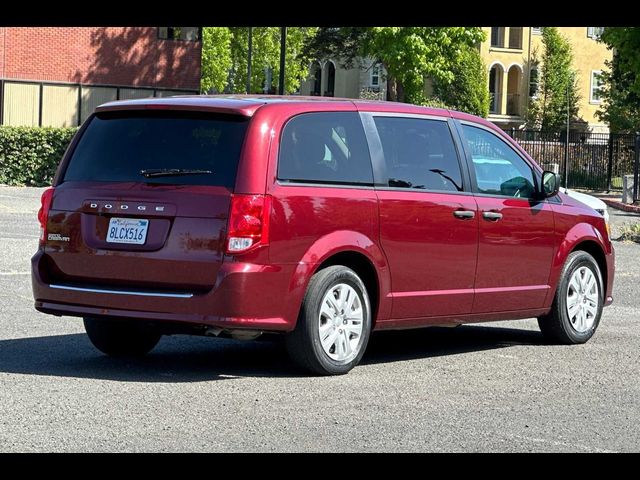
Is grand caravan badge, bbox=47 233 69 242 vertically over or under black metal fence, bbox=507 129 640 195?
under

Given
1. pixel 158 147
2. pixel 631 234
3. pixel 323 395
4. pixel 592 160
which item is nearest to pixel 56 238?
pixel 158 147

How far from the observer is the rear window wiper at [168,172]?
29.2 feet

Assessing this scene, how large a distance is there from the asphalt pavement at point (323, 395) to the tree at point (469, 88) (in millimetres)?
55861

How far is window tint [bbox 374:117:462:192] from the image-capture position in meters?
9.74

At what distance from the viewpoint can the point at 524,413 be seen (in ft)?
25.9

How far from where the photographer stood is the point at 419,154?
9984 millimetres

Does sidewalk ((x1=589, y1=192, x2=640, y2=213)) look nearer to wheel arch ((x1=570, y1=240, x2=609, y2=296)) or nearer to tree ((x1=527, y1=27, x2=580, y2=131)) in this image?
wheel arch ((x1=570, y1=240, x2=609, y2=296))

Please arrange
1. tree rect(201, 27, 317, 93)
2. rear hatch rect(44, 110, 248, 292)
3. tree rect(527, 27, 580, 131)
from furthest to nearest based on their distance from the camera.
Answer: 1. tree rect(527, 27, 580, 131)
2. tree rect(201, 27, 317, 93)
3. rear hatch rect(44, 110, 248, 292)

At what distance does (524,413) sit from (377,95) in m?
68.2

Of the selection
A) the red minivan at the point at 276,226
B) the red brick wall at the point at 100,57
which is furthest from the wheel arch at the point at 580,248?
the red brick wall at the point at 100,57

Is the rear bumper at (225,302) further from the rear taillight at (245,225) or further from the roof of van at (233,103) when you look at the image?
the roof of van at (233,103)

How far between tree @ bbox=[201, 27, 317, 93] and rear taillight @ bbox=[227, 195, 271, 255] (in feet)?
188

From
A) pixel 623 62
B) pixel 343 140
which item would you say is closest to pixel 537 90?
pixel 623 62

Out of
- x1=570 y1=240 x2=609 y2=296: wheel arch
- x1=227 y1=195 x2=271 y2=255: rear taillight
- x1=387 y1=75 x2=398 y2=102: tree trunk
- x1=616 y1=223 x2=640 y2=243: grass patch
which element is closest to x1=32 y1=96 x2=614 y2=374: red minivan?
x1=227 y1=195 x2=271 y2=255: rear taillight
